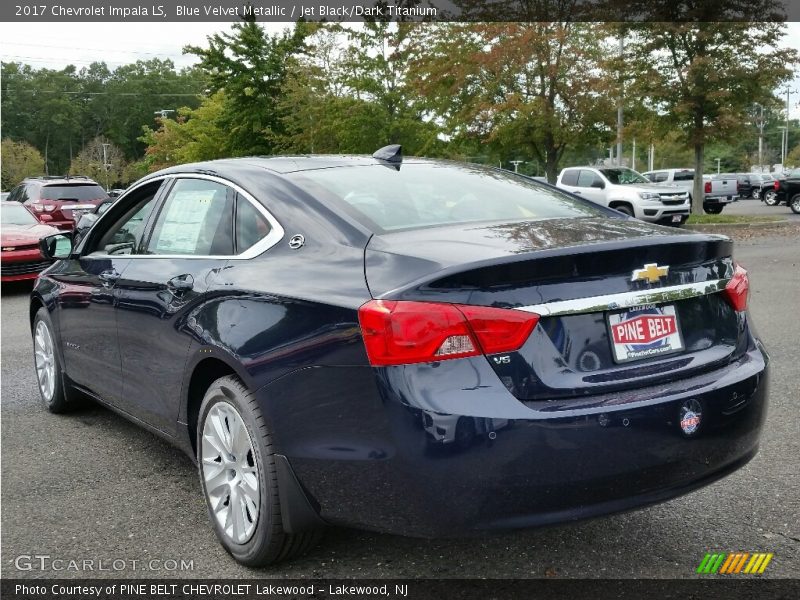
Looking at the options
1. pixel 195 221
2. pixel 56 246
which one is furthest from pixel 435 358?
pixel 56 246

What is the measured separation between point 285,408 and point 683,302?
1.43 metres

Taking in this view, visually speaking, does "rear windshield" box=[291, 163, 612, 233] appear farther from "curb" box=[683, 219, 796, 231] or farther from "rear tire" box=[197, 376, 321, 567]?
"curb" box=[683, 219, 796, 231]

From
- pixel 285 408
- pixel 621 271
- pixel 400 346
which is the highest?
pixel 621 271

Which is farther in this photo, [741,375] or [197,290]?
[197,290]

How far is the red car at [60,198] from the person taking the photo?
795 inches

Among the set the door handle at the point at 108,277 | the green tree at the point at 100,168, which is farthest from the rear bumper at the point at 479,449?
the green tree at the point at 100,168

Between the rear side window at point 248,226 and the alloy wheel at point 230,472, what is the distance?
0.67 metres

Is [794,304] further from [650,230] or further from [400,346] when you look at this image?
[400,346]

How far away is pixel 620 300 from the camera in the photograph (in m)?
2.74

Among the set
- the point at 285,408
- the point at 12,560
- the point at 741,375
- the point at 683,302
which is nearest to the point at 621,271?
the point at 683,302

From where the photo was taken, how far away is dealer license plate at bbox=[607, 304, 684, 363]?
2.75 m

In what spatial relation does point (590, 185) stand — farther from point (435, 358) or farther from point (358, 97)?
point (435, 358)

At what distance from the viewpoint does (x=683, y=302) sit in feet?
9.64

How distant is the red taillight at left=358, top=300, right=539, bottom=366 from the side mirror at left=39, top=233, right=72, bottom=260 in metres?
3.40
